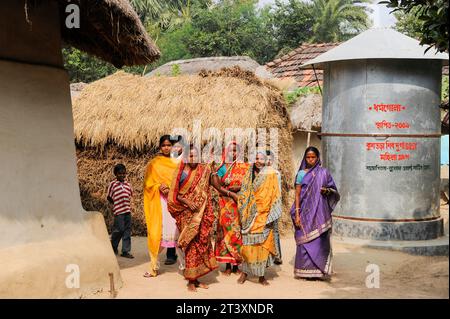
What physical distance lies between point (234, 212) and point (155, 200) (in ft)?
3.17

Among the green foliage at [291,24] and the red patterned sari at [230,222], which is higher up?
the green foliage at [291,24]

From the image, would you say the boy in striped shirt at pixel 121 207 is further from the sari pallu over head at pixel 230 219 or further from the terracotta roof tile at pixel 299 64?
the terracotta roof tile at pixel 299 64

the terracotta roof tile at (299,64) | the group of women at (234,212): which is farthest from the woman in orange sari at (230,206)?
the terracotta roof tile at (299,64)

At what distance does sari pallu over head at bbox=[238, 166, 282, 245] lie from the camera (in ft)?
21.8

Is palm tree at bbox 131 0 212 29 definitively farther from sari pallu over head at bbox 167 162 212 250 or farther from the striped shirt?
sari pallu over head at bbox 167 162 212 250

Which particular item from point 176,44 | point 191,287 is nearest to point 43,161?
point 191,287

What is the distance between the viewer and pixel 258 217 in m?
6.64

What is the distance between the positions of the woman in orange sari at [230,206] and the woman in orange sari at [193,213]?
0.56 m

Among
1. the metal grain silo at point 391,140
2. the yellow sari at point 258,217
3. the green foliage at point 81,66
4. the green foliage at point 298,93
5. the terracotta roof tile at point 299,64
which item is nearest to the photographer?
the yellow sari at point 258,217

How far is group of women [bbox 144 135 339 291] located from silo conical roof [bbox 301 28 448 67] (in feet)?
9.61

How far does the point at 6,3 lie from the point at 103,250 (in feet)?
8.61

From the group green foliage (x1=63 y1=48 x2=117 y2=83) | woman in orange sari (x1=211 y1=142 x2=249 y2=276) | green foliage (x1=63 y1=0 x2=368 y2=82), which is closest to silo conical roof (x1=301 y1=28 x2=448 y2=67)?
woman in orange sari (x1=211 y1=142 x2=249 y2=276)

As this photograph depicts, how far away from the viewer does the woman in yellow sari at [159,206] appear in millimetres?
7023

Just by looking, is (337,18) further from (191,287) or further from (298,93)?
(191,287)
